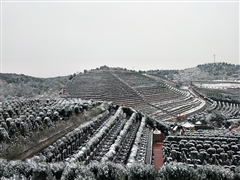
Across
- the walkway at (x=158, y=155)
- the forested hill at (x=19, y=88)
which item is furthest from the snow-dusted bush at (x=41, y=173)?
the forested hill at (x=19, y=88)

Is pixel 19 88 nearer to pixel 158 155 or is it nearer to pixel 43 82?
pixel 43 82

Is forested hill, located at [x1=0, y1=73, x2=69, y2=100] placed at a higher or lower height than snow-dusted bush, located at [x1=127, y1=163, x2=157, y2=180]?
higher

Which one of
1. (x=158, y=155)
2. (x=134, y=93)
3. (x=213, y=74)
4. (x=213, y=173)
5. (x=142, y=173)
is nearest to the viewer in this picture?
(x=213, y=173)

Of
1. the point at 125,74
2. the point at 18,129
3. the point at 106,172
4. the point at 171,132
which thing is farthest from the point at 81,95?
the point at 106,172

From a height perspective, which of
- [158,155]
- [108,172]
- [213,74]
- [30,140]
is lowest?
[158,155]

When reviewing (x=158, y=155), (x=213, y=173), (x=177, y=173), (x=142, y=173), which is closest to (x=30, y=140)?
(x=142, y=173)

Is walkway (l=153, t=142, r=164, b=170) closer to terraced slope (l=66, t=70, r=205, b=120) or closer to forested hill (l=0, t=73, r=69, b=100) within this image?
terraced slope (l=66, t=70, r=205, b=120)

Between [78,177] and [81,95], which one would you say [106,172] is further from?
[81,95]

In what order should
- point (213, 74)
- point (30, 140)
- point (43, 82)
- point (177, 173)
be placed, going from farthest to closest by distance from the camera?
point (213, 74) → point (43, 82) → point (30, 140) → point (177, 173)

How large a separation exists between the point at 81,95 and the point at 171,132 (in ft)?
82.6

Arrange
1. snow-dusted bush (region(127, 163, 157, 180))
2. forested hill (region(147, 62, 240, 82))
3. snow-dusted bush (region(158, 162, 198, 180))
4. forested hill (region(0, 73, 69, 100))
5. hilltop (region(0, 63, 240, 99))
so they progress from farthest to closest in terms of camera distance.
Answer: forested hill (region(147, 62, 240, 82)) < hilltop (region(0, 63, 240, 99)) < forested hill (region(0, 73, 69, 100)) < snow-dusted bush (region(127, 163, 157, 180)) < snow-dusted bush (region(158, 162, 198, 180))

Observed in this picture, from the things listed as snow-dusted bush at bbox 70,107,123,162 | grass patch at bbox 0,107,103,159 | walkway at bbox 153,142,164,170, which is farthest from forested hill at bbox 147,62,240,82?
grass patch at bbox 0,107,103,159

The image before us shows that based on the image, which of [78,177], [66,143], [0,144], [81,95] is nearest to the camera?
[78,177]

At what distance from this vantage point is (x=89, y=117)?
1797 cm
